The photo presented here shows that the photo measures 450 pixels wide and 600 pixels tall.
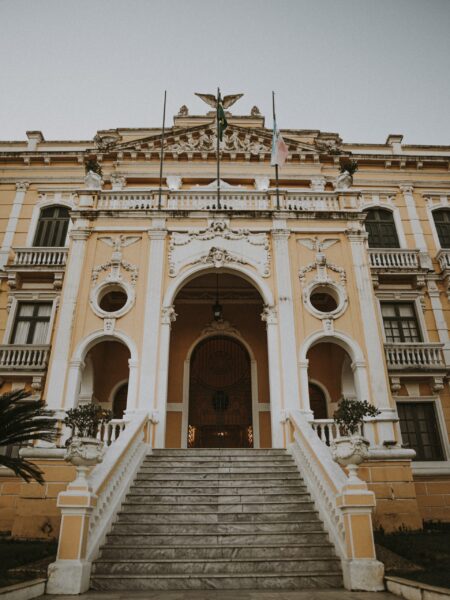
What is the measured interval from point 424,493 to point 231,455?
23.8 feet

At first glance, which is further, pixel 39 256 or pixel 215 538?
pixel 39 256

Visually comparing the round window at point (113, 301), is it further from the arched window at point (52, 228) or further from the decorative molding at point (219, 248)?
the arched window at point (52, 228)

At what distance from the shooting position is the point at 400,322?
16.7 m

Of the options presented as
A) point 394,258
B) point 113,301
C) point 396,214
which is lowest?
point 113,301

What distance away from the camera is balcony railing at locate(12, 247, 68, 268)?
55.2ft

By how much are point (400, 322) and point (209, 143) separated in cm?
1148

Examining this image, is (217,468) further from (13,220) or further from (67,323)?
(13,220)

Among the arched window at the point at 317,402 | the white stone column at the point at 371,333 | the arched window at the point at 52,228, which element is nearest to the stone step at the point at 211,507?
the white stone column at the point at 371,333

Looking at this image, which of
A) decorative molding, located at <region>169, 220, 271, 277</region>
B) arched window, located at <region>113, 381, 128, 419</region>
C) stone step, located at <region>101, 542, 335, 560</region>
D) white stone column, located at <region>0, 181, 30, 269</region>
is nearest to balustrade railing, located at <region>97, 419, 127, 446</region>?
stone step, located at <region>101, 542, 335, 560</region>

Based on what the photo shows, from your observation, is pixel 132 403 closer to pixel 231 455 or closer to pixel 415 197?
pixel 231 455

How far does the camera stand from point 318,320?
1345cm

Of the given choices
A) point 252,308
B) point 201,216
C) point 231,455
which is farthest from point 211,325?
point 231,455

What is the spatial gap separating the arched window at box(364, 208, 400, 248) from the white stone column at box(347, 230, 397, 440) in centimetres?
424

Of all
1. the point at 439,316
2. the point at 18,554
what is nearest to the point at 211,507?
the point at 18,554
